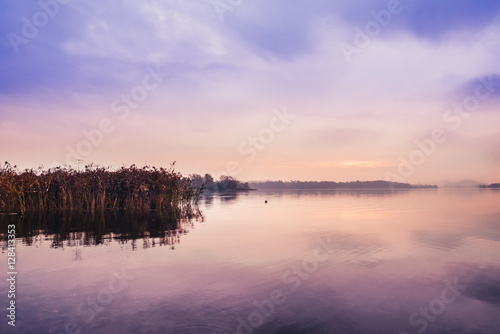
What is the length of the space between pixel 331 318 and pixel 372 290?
1972 millimetres

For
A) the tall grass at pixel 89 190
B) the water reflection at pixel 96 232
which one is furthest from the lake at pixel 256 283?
the tall grass at pixel 89 190

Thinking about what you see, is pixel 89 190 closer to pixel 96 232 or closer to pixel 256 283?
pixel 96 232

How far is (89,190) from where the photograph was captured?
26.3 metres

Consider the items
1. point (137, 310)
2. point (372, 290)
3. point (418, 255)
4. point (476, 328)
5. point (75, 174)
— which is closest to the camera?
point (476, 328)

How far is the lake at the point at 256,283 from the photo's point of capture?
5.56 meters

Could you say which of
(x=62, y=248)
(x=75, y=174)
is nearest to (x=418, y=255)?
(x=62, y=248)

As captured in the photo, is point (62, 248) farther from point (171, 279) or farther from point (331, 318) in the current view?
point (331, 318)

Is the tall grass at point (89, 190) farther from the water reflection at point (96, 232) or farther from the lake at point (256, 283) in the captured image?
the lake at point (256, 283)

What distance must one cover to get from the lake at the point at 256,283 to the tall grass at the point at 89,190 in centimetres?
1182

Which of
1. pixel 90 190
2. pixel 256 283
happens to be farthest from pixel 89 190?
pixel 256 283

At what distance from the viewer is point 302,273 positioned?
8594 mm

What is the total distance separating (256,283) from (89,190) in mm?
22438

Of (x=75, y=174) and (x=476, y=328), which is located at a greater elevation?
(x=75, y=174)

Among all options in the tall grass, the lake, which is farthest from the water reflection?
the tall grass
